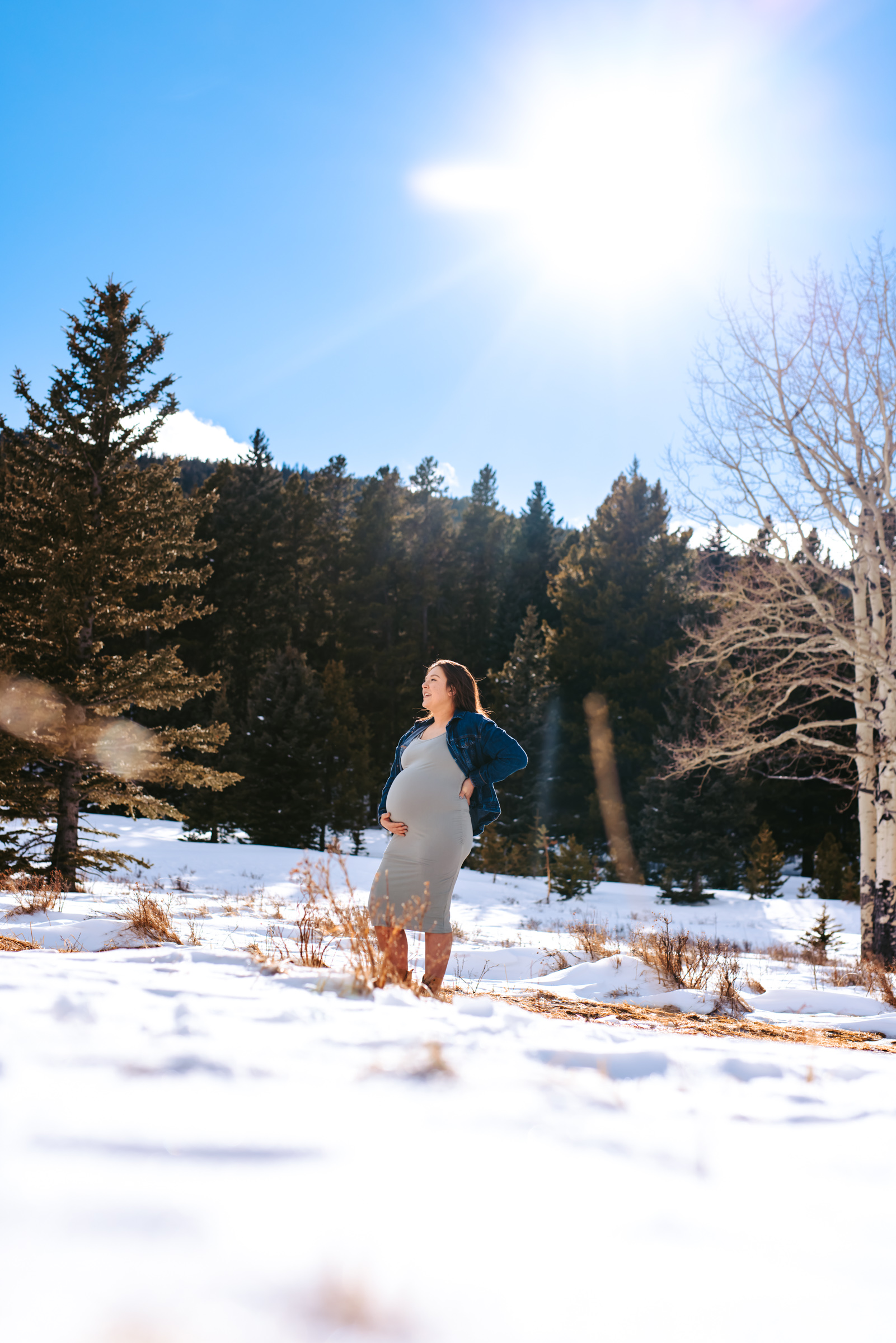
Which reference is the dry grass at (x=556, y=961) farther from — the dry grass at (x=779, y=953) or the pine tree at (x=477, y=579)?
the pine tree at (x=477, y=579)

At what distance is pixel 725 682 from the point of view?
40.8 feet

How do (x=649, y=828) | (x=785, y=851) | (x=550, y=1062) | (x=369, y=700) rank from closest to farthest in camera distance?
(x=550, y=1062) → (x=649, y=828) → (x=785, y=851) → (x=369, y=700)

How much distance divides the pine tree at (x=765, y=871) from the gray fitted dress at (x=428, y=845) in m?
18.0

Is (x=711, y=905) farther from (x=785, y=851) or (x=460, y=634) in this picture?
(x=460, y=634)

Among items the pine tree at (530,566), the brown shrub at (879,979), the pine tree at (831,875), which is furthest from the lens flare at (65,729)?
the pine tree at (530,566)

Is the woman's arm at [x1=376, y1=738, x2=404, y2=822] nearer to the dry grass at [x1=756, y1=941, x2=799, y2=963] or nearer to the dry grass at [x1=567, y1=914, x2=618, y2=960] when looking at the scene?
the dry grass at [x1=567, y1=914, x2=618, y2=960]

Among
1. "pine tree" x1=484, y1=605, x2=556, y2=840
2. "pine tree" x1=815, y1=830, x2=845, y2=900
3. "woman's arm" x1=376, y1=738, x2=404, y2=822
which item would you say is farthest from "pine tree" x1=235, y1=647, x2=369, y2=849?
"woman's arm" x1=376, y1=738, x2=404, y2=822

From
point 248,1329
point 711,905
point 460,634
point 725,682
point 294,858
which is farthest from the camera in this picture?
point 460,634

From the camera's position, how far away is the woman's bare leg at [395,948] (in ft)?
9.00

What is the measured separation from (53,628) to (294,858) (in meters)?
7.91

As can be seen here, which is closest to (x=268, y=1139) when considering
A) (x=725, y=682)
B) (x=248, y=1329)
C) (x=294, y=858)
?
(x=248, y=1329)

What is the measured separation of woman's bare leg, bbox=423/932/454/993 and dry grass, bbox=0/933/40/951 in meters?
2.03

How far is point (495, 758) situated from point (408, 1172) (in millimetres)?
2506

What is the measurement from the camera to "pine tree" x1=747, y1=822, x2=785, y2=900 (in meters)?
19.4
